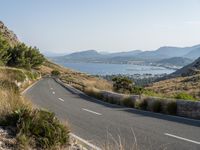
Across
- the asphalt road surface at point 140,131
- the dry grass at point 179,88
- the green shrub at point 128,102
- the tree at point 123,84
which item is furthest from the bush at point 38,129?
the dry grass at point 179,88

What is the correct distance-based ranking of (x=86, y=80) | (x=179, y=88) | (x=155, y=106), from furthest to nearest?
(x=86, y=80)
(x=179, y=88)
(x=155, y=106)

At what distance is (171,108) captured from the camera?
16.0 meters

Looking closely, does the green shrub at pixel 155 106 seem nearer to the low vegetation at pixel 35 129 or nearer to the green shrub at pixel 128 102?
the green shrub at pixel 128 102

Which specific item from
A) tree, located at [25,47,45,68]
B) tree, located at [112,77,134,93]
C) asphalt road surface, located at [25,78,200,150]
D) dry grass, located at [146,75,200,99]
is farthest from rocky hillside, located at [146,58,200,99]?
tree, located at [25,47,45,68]

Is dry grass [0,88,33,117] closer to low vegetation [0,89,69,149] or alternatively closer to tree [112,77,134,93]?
low vegetation [0,89,69,149]

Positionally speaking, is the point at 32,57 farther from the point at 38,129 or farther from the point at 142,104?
the point at 38,129

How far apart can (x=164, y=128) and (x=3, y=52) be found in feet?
197

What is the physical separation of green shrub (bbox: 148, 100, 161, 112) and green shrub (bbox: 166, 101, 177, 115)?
799 mm

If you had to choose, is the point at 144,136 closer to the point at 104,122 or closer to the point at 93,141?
the point at 93,141

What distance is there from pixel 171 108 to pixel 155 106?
1211 millimetres

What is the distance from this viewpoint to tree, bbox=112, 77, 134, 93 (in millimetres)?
32062

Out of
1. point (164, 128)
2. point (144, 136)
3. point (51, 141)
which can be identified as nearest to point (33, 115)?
point (51, 141)

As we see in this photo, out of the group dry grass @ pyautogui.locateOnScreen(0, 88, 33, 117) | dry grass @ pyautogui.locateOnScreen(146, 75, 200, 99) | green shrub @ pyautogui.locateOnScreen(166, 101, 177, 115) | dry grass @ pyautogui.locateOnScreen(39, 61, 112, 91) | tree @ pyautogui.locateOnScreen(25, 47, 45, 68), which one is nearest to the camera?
dry grass @ pyautogui.locateOnScreen(0, 88, 33, 117)

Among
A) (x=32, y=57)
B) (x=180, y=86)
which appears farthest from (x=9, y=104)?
(x=32, y=57)
